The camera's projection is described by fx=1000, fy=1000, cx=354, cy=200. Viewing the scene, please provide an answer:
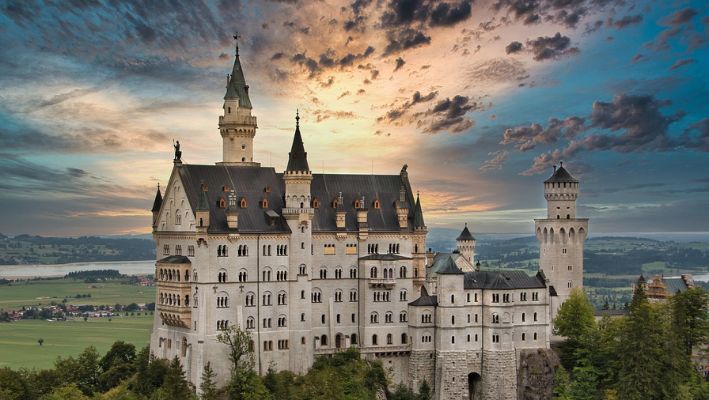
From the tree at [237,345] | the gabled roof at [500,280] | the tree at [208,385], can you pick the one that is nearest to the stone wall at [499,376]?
the gabled roof at [500,280]

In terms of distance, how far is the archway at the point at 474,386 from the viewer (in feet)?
385

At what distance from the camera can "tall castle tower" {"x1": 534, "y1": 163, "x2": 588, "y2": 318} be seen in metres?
136

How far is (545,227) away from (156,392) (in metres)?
60.3

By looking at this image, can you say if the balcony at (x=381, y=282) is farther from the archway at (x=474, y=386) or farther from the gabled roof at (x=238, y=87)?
the gabled roof at (x=238, y=87)

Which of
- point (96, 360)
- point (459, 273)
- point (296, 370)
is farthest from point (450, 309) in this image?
point (96, 360)

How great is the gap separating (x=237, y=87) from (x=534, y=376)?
1936 inches

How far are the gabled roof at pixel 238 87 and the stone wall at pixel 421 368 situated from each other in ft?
119

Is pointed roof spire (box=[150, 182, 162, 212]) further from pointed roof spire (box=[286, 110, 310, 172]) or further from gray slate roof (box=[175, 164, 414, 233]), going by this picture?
pointed roof spire (box=[286, 110, 310, 172])

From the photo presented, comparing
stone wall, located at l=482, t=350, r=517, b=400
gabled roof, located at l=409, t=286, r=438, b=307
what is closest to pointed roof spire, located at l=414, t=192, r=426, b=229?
gabled roof, located at l=409, t=286, r=438, b=307

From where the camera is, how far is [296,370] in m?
111

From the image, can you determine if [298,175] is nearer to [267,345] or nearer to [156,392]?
[267,345]

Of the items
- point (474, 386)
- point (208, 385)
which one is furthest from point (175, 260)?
point (474, 386)

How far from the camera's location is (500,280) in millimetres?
117875

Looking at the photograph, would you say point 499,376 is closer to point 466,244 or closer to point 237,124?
point 466,244
